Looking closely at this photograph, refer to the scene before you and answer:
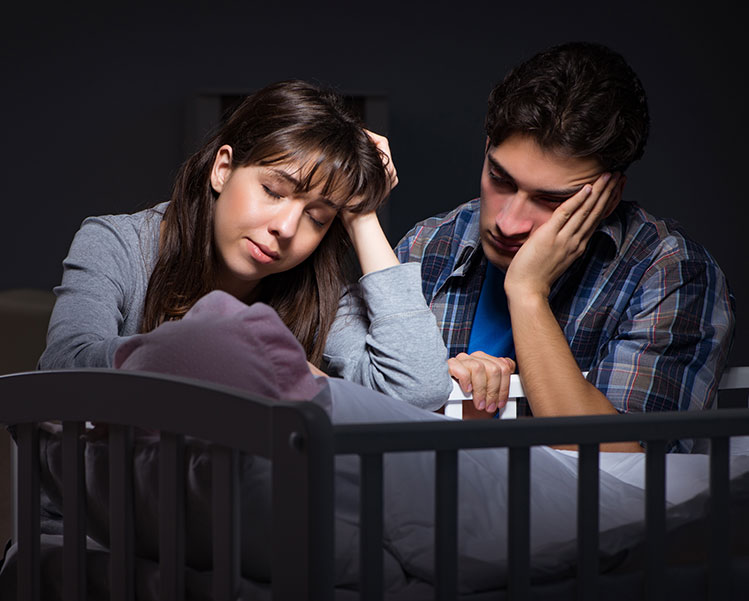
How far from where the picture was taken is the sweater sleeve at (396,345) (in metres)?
1.29

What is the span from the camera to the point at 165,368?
0.73 m

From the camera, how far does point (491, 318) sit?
5.57 feet

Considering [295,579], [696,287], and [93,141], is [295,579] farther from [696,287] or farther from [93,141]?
[93,141]

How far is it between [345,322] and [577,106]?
522mm

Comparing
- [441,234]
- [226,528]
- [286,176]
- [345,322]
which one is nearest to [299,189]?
[286,176]

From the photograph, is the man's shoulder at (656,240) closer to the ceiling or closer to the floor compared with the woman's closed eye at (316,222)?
closer to the floor

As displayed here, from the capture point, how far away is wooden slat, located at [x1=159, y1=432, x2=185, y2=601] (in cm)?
68

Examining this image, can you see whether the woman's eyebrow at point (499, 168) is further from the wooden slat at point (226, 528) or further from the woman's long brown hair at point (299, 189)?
the wooden slat at point (226, 528)

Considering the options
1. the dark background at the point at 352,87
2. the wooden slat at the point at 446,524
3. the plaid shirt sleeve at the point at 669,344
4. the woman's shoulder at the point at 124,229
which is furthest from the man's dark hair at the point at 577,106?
the dark background at the point at 352,87

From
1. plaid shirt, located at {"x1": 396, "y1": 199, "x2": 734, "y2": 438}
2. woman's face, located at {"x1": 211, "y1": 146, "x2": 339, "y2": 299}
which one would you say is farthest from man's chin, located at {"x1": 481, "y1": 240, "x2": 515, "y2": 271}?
woman's face, located at {"x1": 211, "y1": 146, "x2": 339, "y2": 299}

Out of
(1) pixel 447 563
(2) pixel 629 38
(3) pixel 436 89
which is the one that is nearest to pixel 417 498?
(1) pixel 447 563

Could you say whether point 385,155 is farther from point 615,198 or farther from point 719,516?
point 719,516

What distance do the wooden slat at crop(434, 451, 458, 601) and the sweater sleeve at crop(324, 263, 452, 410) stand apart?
64 centimetres

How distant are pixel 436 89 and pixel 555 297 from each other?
2.09 m
